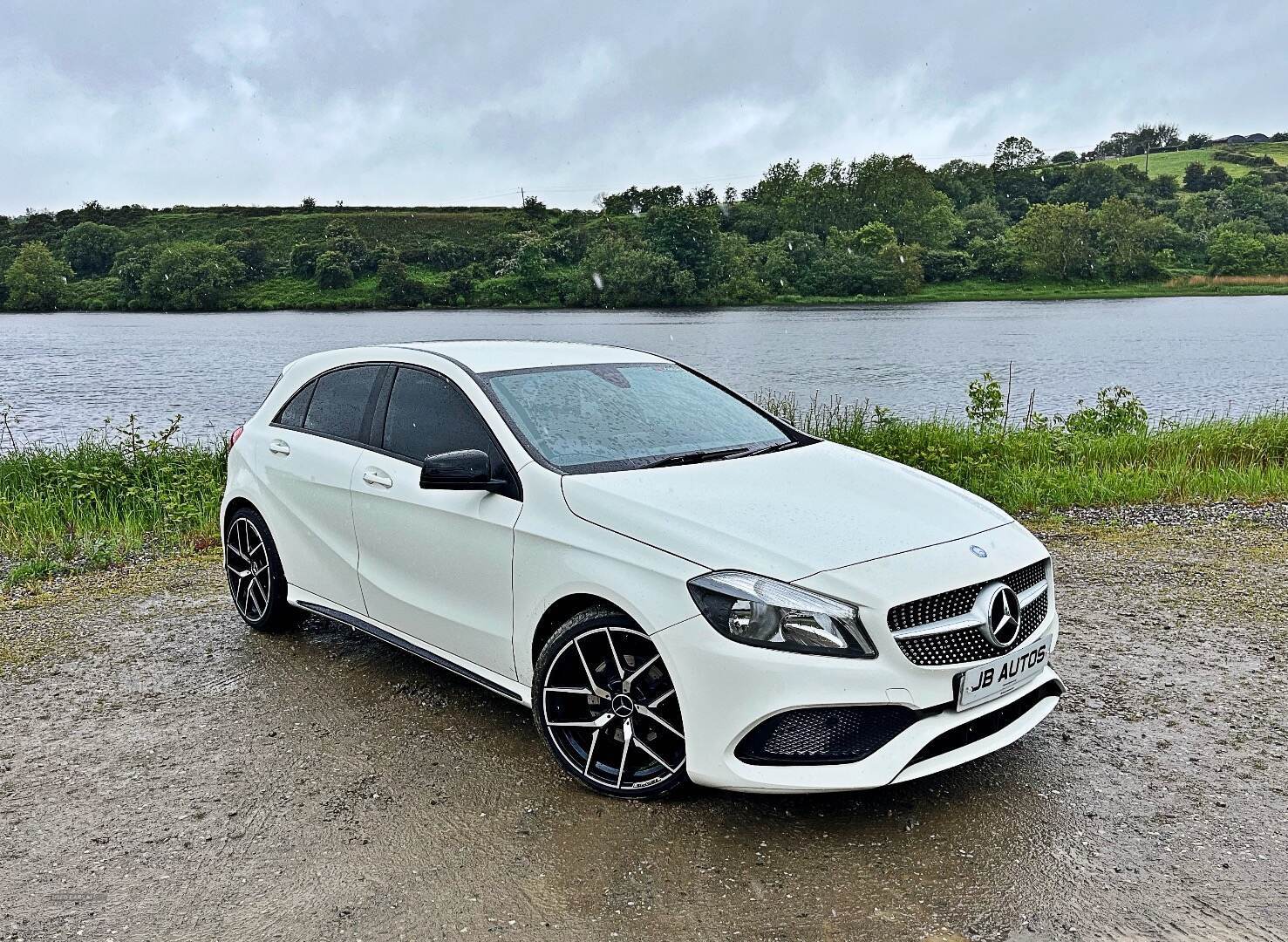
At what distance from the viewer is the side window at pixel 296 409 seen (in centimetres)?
539

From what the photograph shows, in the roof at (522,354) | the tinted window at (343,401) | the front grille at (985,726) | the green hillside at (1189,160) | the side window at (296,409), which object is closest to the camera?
the front grille at (985,726)

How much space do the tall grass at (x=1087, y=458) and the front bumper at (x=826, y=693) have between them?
646 cm

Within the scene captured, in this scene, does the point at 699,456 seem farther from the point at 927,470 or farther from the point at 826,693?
the point at 927,470

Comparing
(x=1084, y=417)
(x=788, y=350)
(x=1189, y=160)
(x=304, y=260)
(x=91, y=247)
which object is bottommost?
(x=788, y=350)

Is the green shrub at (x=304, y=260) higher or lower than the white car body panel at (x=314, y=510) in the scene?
higher

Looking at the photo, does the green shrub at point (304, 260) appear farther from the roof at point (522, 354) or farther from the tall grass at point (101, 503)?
the roof at point (522, 354)

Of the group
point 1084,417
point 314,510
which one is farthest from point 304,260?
point 314,510

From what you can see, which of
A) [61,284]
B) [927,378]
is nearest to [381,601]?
[927,378]

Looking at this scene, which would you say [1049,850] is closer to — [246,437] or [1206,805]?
[1206,805]

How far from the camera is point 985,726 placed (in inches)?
136

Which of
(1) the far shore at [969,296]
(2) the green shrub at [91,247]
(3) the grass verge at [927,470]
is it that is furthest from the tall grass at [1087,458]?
(2) the green shrub at [91,247]

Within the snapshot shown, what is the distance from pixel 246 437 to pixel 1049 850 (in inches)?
175

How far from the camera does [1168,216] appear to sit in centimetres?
10819

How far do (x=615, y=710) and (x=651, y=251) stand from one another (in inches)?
3529
